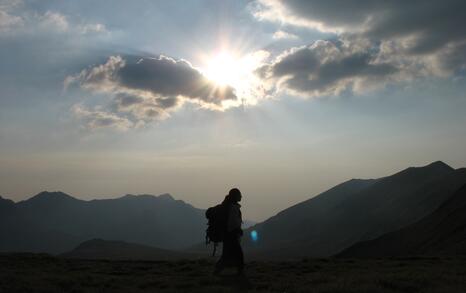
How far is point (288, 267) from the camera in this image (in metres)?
19.6

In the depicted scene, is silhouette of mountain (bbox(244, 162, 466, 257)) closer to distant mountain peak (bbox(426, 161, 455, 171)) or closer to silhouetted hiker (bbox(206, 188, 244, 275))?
distant mountain peak (bbox(426, 161, 455, 171))

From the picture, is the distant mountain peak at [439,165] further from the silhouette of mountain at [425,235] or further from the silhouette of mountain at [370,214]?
the silhouette of mountain at [425,235]

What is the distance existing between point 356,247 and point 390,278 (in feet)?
175

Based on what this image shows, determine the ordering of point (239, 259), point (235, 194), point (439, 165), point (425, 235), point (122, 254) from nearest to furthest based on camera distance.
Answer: point (239, 259) → point (235, 194) → point (425, 235) → point (122, 254) → point (439, 165)

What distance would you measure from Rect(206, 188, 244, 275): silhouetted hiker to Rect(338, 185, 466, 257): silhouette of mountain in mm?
30535

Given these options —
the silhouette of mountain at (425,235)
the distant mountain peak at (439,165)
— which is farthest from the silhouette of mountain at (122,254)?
the distant mountain peak at (439,165)

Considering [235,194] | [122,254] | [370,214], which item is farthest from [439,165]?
[235,194]

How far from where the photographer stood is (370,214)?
14625 centimetres

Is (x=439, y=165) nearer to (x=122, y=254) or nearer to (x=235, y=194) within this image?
(x=122, y=254)

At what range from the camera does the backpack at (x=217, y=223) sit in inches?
647

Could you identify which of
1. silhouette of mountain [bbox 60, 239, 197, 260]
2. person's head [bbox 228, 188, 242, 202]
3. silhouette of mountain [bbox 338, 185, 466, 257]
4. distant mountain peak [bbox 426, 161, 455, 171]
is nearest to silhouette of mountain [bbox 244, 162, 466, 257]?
distant mountain peak [bbox 426, 161, 455, 171]

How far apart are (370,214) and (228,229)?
455ft

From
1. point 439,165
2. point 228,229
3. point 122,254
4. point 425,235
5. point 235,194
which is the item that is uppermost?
point 439,165

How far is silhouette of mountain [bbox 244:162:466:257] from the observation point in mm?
114081
